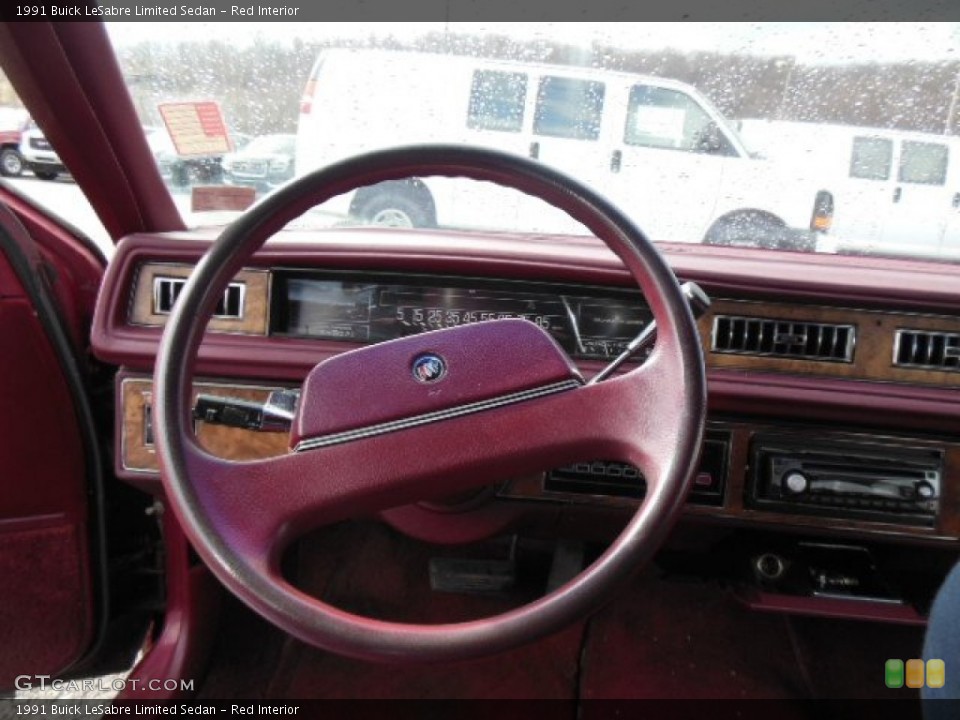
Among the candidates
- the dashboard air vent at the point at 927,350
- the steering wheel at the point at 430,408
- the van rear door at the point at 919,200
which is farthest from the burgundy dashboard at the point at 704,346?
the steering wheel at the point at 430,408

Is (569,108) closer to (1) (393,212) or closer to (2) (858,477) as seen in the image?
(1) (393,212)

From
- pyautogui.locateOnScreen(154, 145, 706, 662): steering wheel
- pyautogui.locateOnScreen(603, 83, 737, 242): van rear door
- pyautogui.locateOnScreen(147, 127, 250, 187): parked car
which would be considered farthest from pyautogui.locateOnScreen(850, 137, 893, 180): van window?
pyautogui.locateOnScreen(147, 127, 250, 187): parked car

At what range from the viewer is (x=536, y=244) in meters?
1.85

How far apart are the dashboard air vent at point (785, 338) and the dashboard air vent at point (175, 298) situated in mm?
972

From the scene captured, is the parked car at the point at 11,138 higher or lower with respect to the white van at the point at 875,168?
lower

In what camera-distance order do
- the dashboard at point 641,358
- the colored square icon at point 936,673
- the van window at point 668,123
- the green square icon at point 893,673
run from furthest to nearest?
the green square icon at point 893,673 < the van window at point 668,123 < the dashboard at point 641,358 < the colored square icon at point 936,673

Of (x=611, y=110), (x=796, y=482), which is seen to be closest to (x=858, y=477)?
(x=796, y=482)

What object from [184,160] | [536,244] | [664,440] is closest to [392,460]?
[664,440]

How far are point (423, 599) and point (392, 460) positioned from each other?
1243 mm

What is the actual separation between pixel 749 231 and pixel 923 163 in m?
0.38

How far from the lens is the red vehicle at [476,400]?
4.03 feet

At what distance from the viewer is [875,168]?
5.99ft

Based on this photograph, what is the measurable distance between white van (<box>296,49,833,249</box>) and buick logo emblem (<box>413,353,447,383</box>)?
62 cm

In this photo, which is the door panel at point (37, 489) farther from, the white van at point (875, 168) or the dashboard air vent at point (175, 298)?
the white van at point (875, 168)
